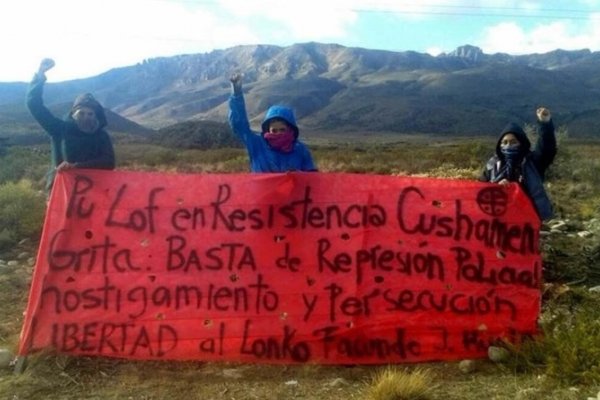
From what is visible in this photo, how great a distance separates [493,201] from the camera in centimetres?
502

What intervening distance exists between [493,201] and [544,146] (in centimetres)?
78

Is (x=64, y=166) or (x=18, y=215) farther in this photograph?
(x=18, y=215)

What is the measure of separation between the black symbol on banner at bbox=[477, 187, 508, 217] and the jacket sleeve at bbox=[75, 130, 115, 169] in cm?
303

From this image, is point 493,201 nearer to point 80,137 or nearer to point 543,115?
point 543,115

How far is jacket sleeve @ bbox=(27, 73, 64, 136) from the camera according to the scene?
5.15 metres

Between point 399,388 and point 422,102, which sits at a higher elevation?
point 422,102

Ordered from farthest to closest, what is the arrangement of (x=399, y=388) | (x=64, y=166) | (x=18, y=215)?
(x=18, y=215), (x=64, y=166), (x=399, y=388)

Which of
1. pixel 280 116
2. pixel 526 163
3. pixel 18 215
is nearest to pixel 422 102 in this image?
pixel 18 215

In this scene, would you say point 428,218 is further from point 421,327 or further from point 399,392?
point 399,392

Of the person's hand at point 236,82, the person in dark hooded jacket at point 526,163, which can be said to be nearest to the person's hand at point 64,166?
the person's hand at point 236,82

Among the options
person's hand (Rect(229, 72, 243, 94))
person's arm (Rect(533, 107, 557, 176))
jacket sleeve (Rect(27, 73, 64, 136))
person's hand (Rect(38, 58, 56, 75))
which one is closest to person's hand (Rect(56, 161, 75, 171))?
jacket sleeve (Rect(27, 73, 64, 136))

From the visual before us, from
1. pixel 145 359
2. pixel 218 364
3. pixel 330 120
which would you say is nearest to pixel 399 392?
pixel 218 364

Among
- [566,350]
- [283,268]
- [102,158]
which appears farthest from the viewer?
[102,158]

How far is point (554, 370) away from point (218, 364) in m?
2.20
